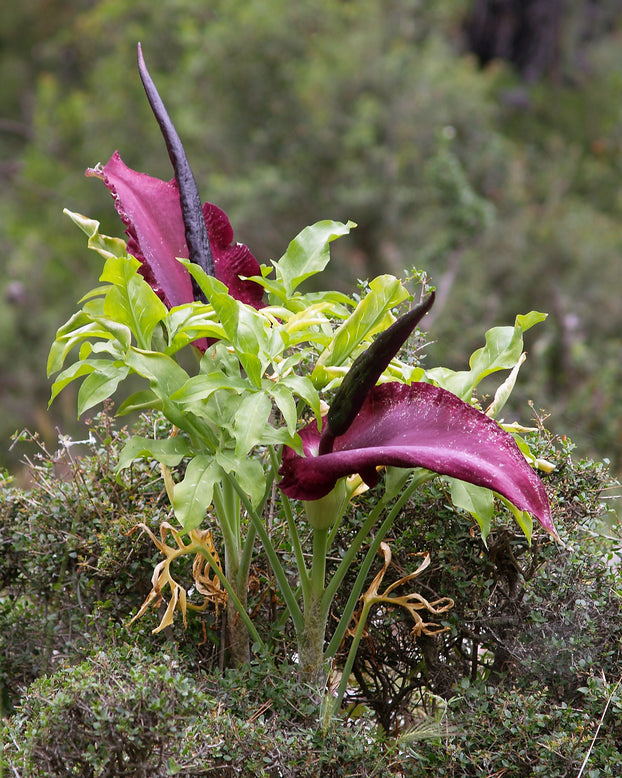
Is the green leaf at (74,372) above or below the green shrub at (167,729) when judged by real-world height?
above

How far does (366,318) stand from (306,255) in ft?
0.63

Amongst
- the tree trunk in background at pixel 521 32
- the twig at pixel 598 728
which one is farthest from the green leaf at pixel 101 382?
the tree trunk in background at pixel 521 32

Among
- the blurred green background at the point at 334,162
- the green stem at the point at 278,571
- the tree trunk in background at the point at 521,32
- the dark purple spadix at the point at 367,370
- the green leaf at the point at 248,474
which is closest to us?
the dark purple spadix at the point at 367,370

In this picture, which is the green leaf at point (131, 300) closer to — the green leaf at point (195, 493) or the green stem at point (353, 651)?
the green leaf at point (195, 493)

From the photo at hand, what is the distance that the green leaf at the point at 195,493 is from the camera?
88 centimetres

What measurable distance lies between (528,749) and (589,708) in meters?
0.08

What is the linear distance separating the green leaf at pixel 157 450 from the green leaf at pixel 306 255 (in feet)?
0.81

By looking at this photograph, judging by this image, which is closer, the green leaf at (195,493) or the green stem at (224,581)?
the green leaf at (195,493)

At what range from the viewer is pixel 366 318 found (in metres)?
0.95

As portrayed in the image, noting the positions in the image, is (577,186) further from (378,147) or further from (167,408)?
(167,408)

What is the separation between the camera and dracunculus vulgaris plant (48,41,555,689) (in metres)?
0.86

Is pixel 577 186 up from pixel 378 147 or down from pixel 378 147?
up

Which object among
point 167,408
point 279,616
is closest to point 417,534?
point 279,616

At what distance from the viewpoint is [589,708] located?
1.00 metres
